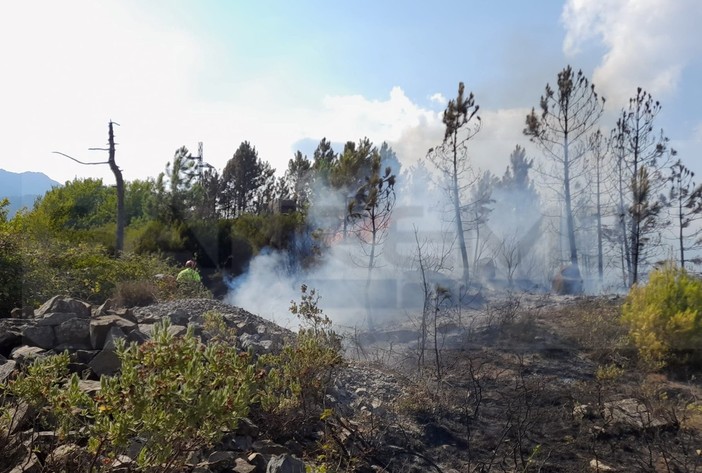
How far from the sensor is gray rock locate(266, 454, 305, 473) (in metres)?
3.67

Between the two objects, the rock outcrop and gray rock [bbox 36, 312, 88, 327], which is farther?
gray rock [bbox 36, 312, 88, 327]

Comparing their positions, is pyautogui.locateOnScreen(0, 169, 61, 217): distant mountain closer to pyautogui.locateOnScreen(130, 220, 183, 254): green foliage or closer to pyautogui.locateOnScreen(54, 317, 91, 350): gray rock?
pyautogui.locateOnScreen(130, 220, 183, 254): green foliage

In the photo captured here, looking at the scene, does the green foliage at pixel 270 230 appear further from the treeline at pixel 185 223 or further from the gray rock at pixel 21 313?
the gray rock at pixel 21 313

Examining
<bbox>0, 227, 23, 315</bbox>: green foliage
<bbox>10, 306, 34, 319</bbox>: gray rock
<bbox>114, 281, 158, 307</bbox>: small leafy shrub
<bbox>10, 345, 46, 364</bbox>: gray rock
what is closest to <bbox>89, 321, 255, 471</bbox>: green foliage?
<bbox>10, 345, 46, 364</bbox>: gray rock

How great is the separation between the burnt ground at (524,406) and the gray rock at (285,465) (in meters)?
1.35

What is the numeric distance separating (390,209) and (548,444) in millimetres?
9564

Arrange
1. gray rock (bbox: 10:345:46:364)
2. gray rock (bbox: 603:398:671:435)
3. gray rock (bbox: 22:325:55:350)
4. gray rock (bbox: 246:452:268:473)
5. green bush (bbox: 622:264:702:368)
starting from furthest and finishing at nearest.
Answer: green bush (bbox: 622:264:702:368) < gray rock (bbox: 603:398:671:435) < gray rock (bbox: 22:325:55:350) < gray rock (bbox: 10:345:46:364) < gray rock (bbox: 246:452:268:473)

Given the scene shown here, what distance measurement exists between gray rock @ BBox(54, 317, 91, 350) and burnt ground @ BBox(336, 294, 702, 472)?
98.7 inches

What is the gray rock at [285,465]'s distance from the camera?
3666mm

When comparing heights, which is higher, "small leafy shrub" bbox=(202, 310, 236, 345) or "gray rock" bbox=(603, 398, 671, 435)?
"small leafy shrub" bbox=(202, 310, 236, 345)

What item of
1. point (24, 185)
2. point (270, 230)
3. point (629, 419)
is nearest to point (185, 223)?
point (270, 230)

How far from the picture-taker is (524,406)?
7.25 m

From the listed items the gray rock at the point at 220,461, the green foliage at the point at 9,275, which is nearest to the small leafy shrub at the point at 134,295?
the green foliage at the point at 9,275

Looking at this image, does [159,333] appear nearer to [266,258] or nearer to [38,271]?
[38,271]
